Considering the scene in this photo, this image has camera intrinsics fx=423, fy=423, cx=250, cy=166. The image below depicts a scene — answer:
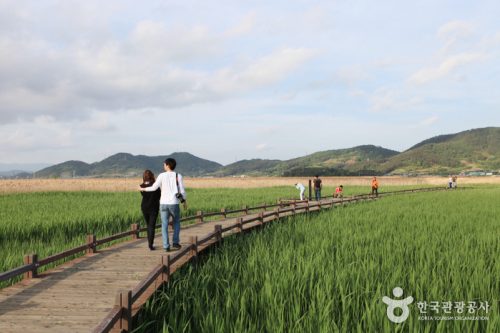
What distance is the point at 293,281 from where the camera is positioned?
23.9 ft

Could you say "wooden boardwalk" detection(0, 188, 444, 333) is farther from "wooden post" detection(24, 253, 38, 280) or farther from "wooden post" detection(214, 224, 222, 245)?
"wooden post" detection(214, 224, 222, 245)

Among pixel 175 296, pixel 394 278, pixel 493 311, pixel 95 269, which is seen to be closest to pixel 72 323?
pixel 175 296

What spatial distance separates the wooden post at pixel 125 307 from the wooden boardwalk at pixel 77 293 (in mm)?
131

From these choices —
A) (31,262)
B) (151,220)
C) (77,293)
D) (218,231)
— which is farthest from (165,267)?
(218,231)

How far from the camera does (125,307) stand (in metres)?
5.48

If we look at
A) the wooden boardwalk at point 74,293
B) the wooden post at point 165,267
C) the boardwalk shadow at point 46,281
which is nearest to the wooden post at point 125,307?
the wooden boardwalk at point 74,293

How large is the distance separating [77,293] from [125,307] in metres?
2.18

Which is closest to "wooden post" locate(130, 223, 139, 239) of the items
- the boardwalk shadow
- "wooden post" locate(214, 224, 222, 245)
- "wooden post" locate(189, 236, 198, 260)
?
the boardwalk shadow

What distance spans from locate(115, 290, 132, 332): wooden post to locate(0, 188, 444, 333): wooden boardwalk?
0.13m

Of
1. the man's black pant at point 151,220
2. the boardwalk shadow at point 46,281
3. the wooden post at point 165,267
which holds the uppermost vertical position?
the man's black pant at point 151,220

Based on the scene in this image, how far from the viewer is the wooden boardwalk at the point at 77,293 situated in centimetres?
581

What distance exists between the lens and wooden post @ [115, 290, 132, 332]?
214 inches

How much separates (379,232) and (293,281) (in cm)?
640

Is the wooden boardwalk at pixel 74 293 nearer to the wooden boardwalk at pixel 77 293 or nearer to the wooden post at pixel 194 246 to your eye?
the wooden boardwalk at pixel 77 293
